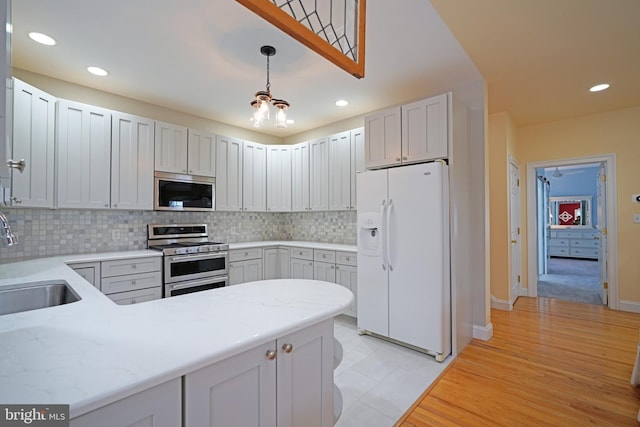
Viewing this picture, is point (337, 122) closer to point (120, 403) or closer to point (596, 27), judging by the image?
point (596, 27)

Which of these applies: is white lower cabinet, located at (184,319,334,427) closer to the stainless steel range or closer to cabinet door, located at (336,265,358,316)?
cabinet door, located at (336,265,358,316)

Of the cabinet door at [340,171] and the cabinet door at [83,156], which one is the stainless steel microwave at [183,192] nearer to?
the cabinet door at [83,156]

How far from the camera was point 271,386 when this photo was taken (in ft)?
3.40

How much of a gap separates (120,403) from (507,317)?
429 centimetres

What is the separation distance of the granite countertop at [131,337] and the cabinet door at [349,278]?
1.98 m

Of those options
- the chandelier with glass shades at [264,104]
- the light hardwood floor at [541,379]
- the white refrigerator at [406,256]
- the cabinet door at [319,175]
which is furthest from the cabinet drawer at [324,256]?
the chandelier with glass shades at [264,104]

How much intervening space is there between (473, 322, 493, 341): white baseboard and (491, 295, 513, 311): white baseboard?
107 cm

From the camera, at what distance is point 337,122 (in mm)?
4363

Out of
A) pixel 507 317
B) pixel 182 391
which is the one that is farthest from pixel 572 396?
pixel 182 391

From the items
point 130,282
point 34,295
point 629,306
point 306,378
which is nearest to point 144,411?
point 306,378

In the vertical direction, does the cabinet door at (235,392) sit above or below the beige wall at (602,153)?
below

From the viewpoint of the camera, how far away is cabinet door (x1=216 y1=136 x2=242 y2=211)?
3.95 metres

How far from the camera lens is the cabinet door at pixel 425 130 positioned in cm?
267
